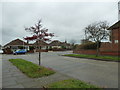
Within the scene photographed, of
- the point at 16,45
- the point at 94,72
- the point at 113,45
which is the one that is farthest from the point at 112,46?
the point at 16,45

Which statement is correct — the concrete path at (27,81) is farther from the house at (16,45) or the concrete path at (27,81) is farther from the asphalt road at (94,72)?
the house at (16,45)

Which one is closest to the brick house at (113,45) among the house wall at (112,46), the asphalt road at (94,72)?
the house wall at (112,46)

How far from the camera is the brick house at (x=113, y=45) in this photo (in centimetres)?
1650

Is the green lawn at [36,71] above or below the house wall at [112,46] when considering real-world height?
below

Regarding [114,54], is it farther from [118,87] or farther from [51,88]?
[51,88]

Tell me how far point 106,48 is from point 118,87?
614 inches

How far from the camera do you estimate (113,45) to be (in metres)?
17.3

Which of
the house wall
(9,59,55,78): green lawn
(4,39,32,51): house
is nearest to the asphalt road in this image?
(9,59,55,78): green lawn

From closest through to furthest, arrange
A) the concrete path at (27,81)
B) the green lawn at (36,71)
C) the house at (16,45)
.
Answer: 1. the concrete path at (27,81)
2. the green lawn at (36,71)
3. the house at (16,45)

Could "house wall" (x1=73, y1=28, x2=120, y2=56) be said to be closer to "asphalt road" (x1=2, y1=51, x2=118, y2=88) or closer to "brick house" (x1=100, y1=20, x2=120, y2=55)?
"brick house" (x1=100, y1=20, x2=120, y2=55)

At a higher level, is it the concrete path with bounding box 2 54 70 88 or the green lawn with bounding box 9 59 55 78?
the green lawn with bounding box 9 59 55 78

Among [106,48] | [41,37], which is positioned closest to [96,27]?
[106,48]

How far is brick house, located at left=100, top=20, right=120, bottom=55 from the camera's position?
54.1 feet

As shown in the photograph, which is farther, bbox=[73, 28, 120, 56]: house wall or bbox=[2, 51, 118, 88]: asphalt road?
bbox=[73, 28, 120, 56]: house wall
